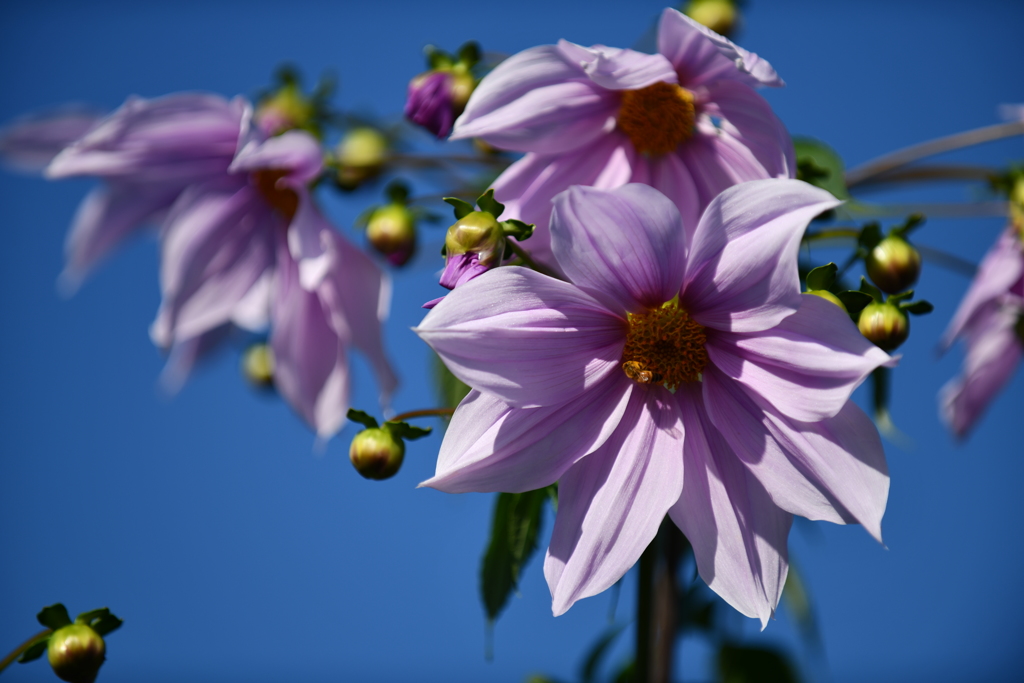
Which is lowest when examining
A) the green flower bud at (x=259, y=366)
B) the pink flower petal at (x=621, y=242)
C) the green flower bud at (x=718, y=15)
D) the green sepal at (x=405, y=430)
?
the green sepal at (x=405, y=430)

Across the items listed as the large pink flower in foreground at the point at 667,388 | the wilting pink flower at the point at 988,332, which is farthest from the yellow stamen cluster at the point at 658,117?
the wilting pink flower at the point at 988,332

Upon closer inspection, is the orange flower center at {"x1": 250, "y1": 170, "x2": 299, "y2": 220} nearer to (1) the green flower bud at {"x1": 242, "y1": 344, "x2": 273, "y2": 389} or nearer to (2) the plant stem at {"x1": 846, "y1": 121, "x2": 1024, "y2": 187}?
(1) the green flower bud at {"x1": 242, "y1": 344, "x2": 273, "y2": 389}

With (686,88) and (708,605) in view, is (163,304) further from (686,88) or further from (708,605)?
(708,605)

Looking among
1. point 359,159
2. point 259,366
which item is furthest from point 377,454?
point 259,366

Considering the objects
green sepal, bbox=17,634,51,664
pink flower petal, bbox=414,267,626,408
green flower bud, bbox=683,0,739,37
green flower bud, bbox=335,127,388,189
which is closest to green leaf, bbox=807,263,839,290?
pink flower petal, bbox=414,267,626,408

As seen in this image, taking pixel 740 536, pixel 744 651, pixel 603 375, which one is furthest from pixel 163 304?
pixel 744 651

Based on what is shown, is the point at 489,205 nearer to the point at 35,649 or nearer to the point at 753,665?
the point at 35,649

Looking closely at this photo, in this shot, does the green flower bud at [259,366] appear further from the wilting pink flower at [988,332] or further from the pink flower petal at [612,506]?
the wilting pink flower at [988,332]

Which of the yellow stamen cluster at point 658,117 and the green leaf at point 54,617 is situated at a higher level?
the yellow stamen cluster at point 658,117
